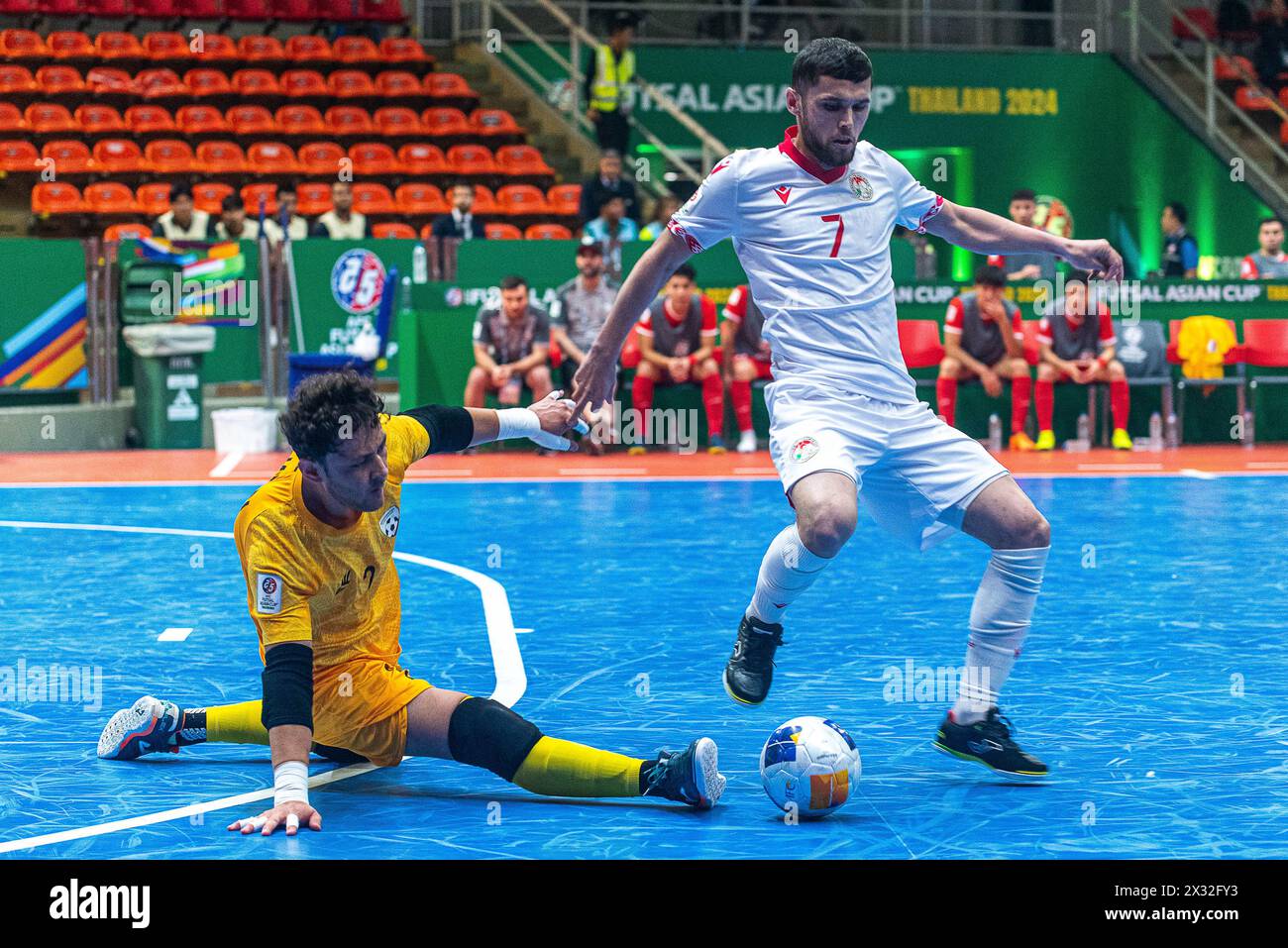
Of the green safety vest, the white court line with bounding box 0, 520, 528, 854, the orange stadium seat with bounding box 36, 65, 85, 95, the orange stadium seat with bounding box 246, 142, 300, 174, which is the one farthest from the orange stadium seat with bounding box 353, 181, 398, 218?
the white court line with bounding box 0, 520, 528, 854

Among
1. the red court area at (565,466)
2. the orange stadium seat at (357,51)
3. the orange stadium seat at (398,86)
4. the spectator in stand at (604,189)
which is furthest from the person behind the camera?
the orange stadium seat at (357,51)

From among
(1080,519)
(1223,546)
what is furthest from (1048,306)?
(1223,546)

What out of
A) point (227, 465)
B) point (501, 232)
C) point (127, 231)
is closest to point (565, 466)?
point (227, 465)

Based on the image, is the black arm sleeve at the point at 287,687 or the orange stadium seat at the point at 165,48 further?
the orange stadium seat at the point at 165,48

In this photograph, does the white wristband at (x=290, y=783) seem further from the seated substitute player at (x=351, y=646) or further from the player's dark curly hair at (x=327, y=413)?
the player's dark curly hair at (x=327, y=413)

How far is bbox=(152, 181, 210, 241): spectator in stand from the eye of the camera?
53.9 ft

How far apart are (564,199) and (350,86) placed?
10.9 feet

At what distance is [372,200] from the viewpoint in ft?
64.0

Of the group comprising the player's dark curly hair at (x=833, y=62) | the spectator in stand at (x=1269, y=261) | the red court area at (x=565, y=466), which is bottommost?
the red court area at (x=565, y=466)

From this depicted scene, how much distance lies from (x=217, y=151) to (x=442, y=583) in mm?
12504

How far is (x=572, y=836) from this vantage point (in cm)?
423

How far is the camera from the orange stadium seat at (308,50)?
837 inches

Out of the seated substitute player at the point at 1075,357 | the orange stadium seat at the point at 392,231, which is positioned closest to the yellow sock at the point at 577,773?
the seated substitute player at the point at 1075,357

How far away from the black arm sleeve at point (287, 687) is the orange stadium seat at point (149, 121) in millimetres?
16658
